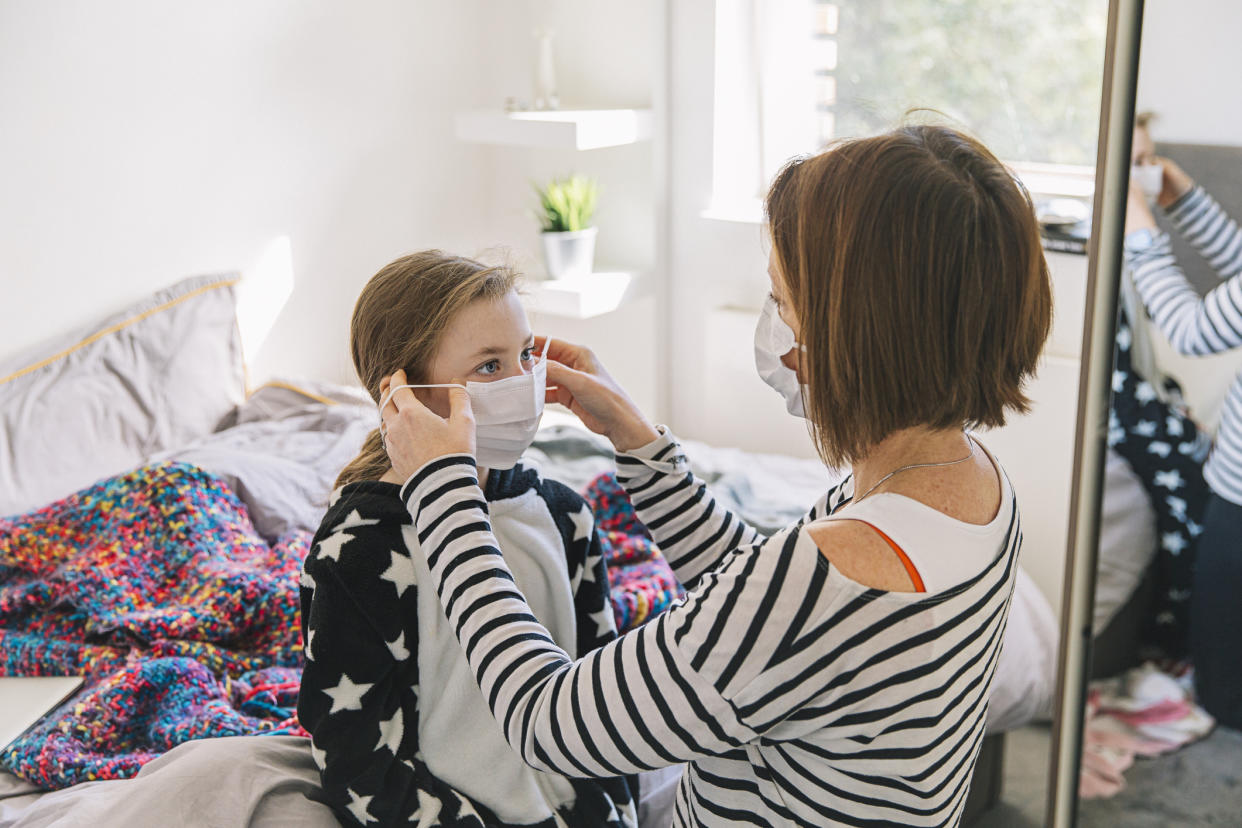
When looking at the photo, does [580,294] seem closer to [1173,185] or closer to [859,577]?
[1173,185]

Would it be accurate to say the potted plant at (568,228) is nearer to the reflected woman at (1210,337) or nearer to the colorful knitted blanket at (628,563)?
the colorful knitted blanket at (628,563)

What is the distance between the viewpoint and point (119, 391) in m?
2.29

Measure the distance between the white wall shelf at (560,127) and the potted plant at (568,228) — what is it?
132 millimetres

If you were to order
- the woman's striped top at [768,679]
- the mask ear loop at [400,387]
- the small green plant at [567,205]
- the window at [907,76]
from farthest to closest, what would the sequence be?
the small green plant at [567,205]
the window at [907,76]
the mask ear loop at [400,387]
the woman's striped top at [768,679]

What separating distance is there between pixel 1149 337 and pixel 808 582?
0.61 metres

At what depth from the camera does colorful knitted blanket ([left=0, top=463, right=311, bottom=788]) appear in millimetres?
1427

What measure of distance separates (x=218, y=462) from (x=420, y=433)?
1224mm

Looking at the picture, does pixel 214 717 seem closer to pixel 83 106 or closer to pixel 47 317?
pixel 47 317

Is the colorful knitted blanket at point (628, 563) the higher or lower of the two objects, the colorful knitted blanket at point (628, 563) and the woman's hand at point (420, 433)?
the lower

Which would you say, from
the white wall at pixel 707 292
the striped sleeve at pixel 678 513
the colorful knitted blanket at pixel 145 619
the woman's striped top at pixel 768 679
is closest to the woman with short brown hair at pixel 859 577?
the woman's striped top at pixel 768 679

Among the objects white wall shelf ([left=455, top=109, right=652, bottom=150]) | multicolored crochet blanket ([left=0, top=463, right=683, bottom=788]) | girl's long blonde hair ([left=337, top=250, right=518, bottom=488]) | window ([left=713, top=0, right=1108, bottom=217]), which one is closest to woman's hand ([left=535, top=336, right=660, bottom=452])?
girl's long blonde hair ([left=337, top=250, right=518, bottom=488])

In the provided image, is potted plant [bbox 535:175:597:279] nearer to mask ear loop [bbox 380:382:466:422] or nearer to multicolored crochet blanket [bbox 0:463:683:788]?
multicolored crochet blanket [bbox 0:463:683:788]

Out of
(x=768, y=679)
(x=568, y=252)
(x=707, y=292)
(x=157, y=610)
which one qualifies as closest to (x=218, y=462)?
(x=157, y=610)

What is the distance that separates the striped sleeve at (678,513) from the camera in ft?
3.63
